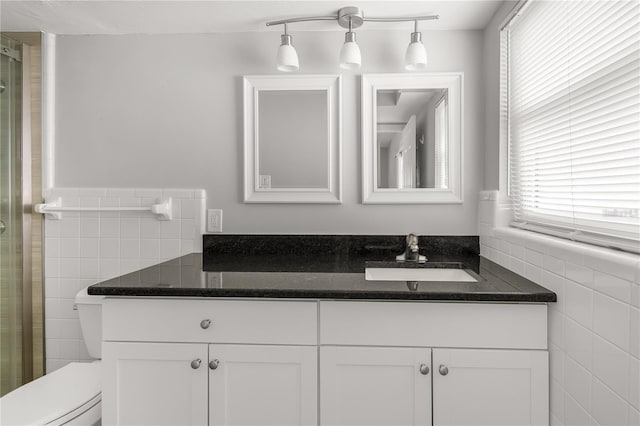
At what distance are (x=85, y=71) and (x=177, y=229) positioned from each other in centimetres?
95

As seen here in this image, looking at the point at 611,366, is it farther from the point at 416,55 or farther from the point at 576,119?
the point at 416,55

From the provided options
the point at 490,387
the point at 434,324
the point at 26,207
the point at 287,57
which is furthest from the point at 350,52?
the point at 26,207

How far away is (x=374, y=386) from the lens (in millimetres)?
1242

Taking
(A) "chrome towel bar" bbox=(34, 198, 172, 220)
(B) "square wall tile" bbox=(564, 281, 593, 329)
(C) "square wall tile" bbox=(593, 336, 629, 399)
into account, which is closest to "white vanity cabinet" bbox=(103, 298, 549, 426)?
(B) "square wall tile" bbox=(564, 281, 593, 329)

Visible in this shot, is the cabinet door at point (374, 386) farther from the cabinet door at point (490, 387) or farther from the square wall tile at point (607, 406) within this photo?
the square wall tile at point (607, 406)

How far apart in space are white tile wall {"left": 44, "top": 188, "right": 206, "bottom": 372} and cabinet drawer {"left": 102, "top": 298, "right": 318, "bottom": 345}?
2.48 ft

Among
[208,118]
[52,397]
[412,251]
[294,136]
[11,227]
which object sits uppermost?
[208,118]

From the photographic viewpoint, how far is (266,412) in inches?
49.8

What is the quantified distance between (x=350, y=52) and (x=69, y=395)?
181 cm

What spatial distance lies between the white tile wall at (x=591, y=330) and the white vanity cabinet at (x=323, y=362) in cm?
8

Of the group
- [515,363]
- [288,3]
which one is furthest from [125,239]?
[515,363]

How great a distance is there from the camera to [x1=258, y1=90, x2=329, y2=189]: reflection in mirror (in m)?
1.99

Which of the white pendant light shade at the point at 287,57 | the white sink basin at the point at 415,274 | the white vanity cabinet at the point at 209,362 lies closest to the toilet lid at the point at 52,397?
the white vanity cabinet at the point at 209,362

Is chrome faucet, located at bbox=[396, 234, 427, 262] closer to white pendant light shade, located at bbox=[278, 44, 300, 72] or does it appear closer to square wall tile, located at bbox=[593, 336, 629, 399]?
square wall tile, located at bbox=[593, 336, 629, 399]
